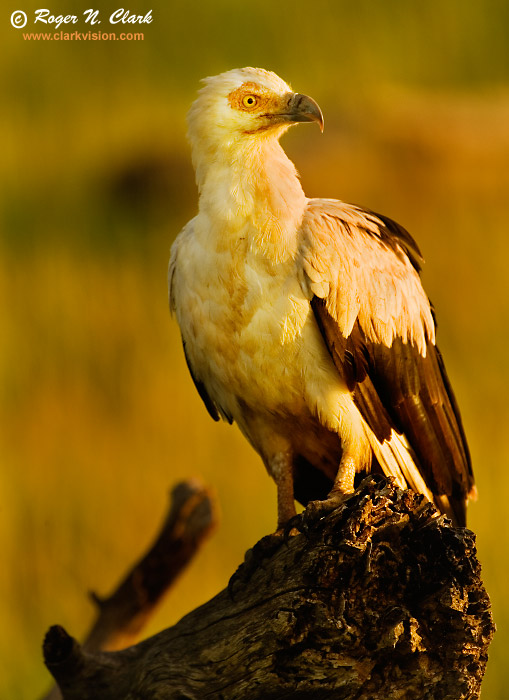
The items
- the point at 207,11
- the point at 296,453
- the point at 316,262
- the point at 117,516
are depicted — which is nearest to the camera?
the point at 316,262

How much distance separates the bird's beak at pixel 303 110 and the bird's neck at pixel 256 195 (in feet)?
0.52

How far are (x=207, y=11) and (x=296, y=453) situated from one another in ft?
18.5

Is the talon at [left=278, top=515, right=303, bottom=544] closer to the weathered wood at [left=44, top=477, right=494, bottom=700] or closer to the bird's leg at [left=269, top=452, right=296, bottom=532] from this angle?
the weathered wood at [left=44, top=477, right=494, bottom=700]

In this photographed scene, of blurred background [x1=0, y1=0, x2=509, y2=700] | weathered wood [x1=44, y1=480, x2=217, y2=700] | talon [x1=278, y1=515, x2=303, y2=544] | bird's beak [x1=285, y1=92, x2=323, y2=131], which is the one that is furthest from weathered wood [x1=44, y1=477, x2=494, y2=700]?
blurred background [x1=0, y1=0, x2=509, y2=700]

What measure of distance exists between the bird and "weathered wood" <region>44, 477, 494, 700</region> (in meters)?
0.48

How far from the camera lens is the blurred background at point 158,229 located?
795 centimetres

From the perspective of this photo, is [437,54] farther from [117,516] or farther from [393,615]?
[393,615]

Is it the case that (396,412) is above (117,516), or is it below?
below

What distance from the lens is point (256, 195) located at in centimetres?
397

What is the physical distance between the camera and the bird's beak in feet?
13.1

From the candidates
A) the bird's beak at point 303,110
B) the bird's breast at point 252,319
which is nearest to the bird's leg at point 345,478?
the bird's breast at point 252,319

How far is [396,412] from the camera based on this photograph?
421cm

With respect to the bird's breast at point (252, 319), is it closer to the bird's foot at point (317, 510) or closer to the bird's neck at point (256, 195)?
the bird's neck at point (256, 195)

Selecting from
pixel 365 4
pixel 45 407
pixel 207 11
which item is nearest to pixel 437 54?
pixel 365 4
